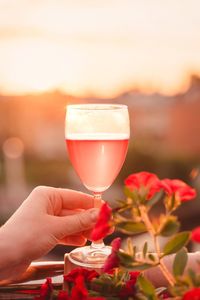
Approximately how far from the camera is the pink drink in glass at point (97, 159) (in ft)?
3.93

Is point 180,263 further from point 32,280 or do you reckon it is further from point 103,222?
point 32,280

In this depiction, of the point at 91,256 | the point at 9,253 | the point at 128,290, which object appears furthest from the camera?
the point at 91,256

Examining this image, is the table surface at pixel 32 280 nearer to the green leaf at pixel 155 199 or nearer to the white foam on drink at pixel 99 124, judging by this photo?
the white foam on drink at pixel 99 124

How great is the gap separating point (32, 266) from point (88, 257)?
19 cm

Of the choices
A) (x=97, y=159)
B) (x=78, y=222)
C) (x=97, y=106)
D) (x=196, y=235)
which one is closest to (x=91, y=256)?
(x=78, y=222)

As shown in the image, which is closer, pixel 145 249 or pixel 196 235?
pixel 196 235

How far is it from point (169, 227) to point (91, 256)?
1.70 feet

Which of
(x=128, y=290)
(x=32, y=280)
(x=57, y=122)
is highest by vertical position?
(x=128, y=290)

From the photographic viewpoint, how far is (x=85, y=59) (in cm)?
1716

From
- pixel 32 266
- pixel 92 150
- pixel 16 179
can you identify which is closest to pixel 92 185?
pixel 92 150

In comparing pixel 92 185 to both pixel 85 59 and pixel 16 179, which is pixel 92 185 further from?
pixel 16 179

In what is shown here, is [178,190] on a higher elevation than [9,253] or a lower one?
higher

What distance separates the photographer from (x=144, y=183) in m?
0.70

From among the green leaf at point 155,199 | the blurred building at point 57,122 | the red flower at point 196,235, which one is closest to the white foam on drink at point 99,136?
the green leaf at point 155,199
